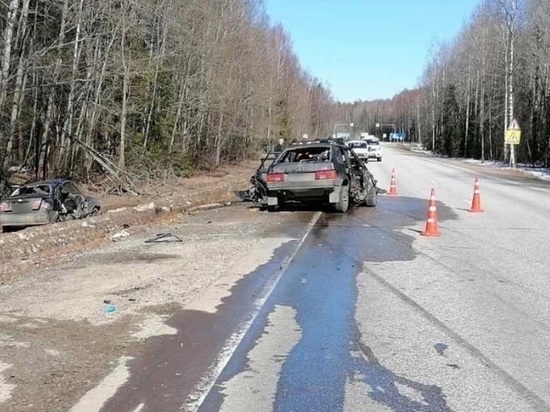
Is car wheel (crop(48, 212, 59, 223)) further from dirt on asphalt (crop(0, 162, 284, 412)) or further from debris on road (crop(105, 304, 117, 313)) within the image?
debris on road (crop(105, 304, 117, 313))

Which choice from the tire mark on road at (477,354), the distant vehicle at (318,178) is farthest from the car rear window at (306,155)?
the tire mark on road at (477,354)

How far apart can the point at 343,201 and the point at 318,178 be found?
0.90 meters

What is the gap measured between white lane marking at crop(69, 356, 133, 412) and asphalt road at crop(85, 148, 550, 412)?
67mm

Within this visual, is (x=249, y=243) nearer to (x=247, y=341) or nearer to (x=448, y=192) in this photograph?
(x=247, y=341)

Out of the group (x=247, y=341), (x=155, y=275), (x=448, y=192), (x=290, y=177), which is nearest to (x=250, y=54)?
(x=448, y=192)

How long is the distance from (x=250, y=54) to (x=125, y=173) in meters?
23.6

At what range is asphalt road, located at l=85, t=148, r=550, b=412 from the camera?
4734 mm

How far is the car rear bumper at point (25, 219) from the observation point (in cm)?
1641

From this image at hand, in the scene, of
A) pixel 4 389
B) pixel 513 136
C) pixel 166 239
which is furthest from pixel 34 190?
pixel 513 136

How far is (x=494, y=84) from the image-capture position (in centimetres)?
7138

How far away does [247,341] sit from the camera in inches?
241

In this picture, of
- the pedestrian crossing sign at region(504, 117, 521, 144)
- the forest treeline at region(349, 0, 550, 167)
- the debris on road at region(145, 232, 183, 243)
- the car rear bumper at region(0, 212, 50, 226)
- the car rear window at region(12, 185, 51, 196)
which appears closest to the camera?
the debris on road at region(145, 232, 183, 243)

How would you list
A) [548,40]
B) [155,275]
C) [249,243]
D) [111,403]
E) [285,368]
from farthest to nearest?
[548,40], [249,243], [155,275], [285,368], [111,403]

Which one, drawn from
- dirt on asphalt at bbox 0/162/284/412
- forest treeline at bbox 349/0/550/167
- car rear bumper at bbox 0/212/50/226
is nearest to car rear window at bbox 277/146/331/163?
dirt on asphalt at bbox 0/162/284/412
